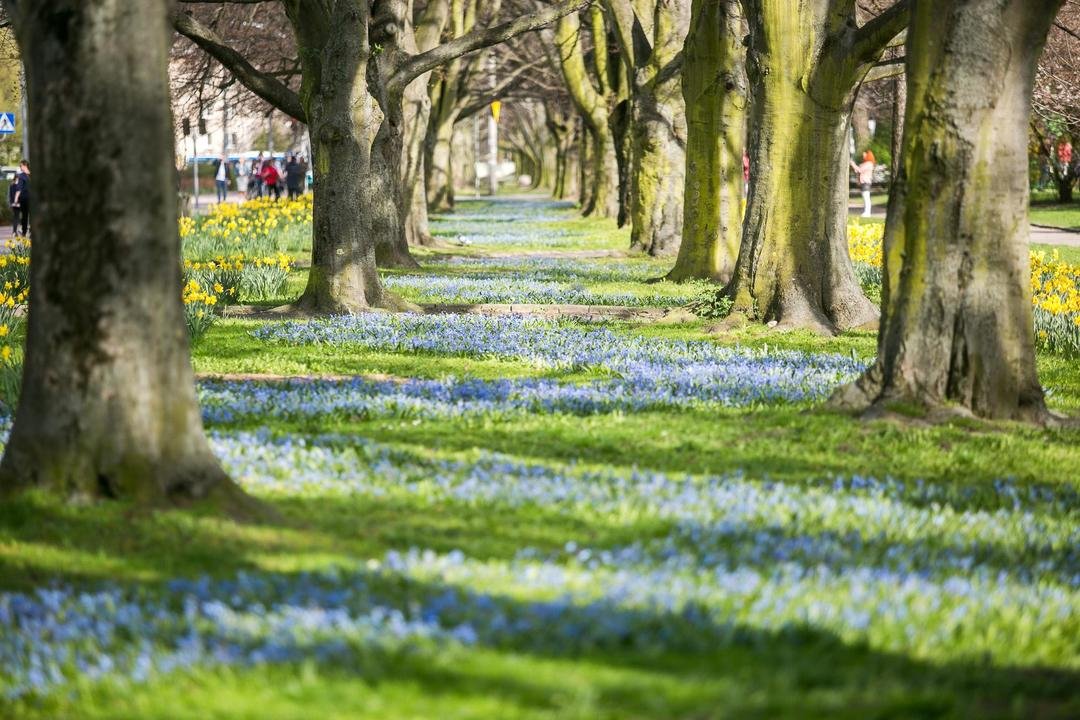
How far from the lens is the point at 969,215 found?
322 inches

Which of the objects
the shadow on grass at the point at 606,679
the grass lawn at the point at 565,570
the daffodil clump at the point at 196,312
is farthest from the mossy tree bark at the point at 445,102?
the shadow on grass at the point at 606,679

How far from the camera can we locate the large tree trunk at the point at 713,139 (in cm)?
1802

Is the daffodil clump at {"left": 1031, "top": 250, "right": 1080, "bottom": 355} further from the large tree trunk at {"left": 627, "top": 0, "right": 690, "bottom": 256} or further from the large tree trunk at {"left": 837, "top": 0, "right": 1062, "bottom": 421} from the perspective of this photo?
the large tree trunk at {"left": 627, "top": 0, "right": 690, "bottom": 256}

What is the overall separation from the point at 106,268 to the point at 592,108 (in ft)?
103

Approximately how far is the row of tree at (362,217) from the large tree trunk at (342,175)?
2cm

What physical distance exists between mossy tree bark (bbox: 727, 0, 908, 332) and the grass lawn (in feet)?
13.3

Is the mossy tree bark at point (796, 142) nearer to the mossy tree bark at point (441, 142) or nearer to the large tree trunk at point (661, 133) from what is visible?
the large tree trunk at point (661, 133)

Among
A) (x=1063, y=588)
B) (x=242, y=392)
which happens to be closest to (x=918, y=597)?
(x=1063, y=588)

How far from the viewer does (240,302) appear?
16203 mm

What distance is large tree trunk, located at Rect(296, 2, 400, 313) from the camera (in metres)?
14.2

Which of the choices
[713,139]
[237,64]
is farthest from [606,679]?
[713,139]

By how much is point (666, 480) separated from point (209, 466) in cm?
199

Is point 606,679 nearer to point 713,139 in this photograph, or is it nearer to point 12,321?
point 12,321

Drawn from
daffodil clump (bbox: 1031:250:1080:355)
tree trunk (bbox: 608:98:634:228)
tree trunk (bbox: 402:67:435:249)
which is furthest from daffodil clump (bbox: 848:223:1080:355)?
tree trunk (bbox: 608:98:634:228)
